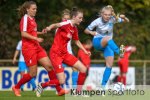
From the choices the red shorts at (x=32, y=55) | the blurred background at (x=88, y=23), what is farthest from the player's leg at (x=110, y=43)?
the blurred background at (x=88, y=23)

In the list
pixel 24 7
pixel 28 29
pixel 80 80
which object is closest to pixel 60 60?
pixel 80 80

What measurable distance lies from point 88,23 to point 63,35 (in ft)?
47.9

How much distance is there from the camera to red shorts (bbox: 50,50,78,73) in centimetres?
1712

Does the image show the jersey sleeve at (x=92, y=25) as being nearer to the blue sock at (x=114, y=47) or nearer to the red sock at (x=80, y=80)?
the blue sock at (x=114, y=47)

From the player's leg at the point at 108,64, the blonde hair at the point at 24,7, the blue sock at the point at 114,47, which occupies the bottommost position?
the player's leg at the point at 108,64

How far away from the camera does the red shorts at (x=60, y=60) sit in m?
17.1

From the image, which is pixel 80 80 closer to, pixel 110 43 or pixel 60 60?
pixel 60 60

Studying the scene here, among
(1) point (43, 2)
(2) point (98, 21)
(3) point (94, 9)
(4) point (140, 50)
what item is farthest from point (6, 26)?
(2) point (98, 21)

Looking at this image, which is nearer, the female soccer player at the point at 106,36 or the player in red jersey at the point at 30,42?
the player in red jersey at the point at 30,42

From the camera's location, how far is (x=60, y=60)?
1716cm

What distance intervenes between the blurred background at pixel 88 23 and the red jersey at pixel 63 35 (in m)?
11.4

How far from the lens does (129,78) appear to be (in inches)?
1135

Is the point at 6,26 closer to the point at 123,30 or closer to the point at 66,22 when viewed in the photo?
the point at 123,30

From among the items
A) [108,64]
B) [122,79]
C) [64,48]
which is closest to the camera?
[64,48]
